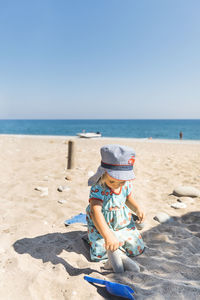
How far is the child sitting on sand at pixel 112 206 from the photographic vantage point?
6.72 feet

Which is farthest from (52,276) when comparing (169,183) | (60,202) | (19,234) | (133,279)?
(169,183)

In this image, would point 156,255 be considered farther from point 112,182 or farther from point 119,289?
point 112,182

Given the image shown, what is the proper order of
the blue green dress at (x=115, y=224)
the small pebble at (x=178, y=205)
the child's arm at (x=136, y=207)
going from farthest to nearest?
the small pebble at (x=178, y=205) < the child's arm at (x=136, y=207) < the blue green dress at (x=115, y=224)

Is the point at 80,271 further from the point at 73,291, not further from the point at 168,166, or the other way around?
the point at 168,166

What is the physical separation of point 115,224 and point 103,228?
0.44 m

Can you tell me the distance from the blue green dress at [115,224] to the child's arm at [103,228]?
0.25ft

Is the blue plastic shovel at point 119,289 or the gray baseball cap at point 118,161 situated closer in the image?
the blue plastic shovel at point 119,289

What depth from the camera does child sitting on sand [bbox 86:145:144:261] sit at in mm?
2049

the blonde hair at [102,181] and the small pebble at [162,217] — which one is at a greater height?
the blonde hair at [102,181]

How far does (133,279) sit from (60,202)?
87.1 inches

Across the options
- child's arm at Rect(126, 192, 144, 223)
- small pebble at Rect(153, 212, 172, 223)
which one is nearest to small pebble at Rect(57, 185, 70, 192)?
small pebble at Rect(153, 212, 172, 223)

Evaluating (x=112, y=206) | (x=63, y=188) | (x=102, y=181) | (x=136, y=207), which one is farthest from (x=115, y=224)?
(x=63, y=188)

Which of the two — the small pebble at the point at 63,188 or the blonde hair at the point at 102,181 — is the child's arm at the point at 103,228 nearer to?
the blonde hair at the point at 102,181

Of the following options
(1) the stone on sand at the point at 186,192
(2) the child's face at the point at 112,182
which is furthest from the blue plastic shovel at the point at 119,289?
(1) the stone on sand at the point at 186,192
